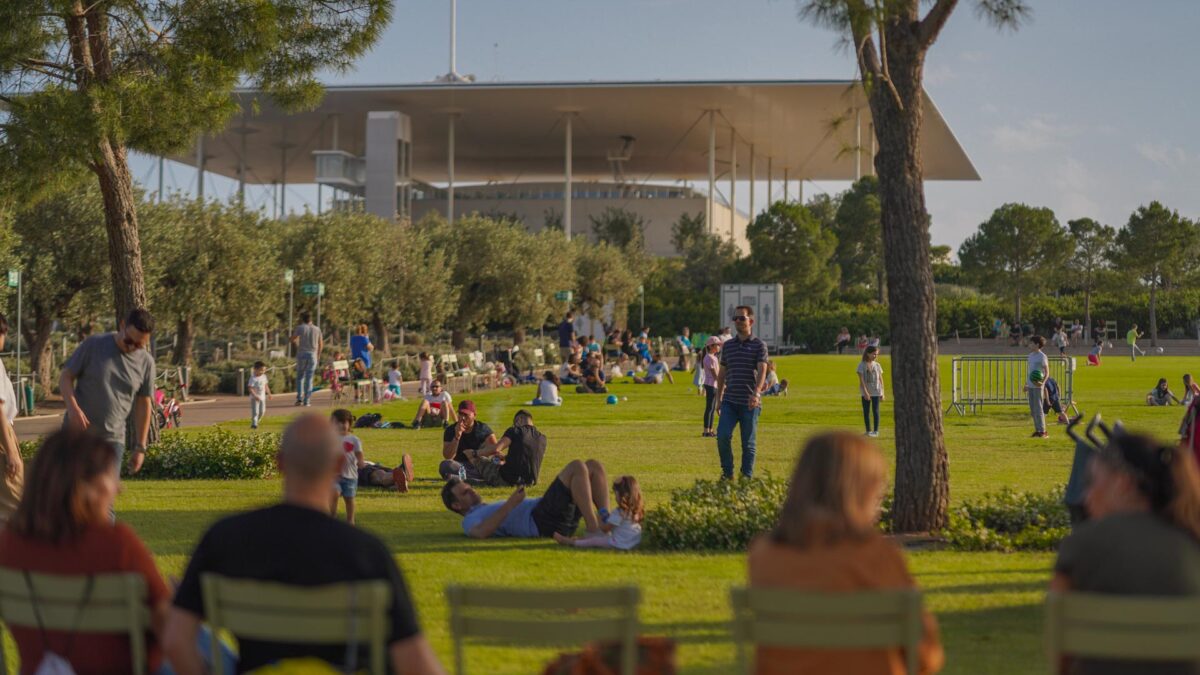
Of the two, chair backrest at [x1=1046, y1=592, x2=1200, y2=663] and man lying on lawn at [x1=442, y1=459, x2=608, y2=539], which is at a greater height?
chair backrest at [x1=1046, y1=592, x2=1200, y2=663]

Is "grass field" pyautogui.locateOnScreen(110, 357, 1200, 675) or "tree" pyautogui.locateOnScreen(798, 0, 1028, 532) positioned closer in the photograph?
"grass field" pyautogui.locateOnScreen(110, 357, 1200, 675)

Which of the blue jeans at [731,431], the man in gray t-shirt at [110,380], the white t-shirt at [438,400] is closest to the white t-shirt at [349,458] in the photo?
the man in gray t-shirt at [110,380]

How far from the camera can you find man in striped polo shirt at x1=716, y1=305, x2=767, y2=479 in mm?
13516

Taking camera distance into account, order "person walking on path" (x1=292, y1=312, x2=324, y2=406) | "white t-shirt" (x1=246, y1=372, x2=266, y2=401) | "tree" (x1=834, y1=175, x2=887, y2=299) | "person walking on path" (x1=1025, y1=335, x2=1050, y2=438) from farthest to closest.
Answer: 1. "tree" (x1=834, y1=175, x2=887, y2=299)
2. "person walking on path" (x1=292, y1=312, x2=324, y2=406)
3. "white t-shirt" (x1=246, y1=372, x2=266, y2=401)
4. "person walking on path" (x1=1025, y1=335, x2=1050, y2=438)

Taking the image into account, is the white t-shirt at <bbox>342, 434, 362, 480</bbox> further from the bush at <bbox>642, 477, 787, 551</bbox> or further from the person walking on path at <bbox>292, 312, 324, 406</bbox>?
the person walking on path at <bbox>292, 312, 324, 406</bbox>

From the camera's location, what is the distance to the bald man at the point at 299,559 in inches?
154

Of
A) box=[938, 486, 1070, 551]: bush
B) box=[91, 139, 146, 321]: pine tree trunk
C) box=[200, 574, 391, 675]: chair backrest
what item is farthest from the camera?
box=[91, 139, 146, 321]: pine tree trunk

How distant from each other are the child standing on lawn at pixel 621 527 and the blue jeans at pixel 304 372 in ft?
53.0

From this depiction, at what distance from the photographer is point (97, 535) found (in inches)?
167

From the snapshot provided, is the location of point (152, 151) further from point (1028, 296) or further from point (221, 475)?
point (1028, 296)

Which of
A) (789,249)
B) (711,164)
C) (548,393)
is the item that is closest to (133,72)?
(548,393)

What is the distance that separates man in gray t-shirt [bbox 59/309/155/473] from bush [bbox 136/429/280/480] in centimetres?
594

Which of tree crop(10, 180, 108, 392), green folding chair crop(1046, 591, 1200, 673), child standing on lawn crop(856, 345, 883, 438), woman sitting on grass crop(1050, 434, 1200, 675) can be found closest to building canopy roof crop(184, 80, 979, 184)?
tree crop(10, 180, 108, 392)

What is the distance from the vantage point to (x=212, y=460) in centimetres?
1506
